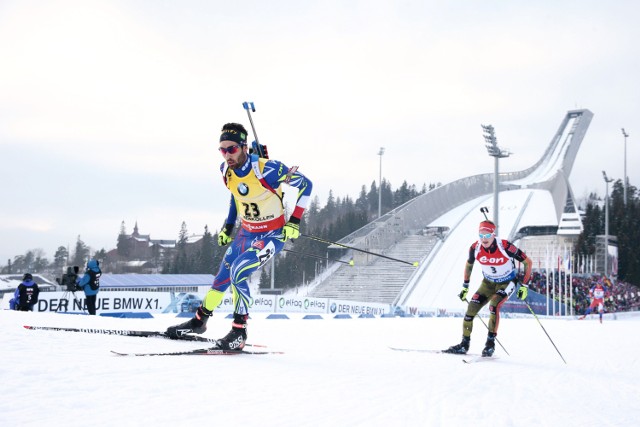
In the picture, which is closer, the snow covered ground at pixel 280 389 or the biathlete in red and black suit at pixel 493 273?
the snow covered ground at pixel 280 389

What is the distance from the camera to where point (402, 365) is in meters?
5.58

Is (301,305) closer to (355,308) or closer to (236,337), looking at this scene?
(355,308)

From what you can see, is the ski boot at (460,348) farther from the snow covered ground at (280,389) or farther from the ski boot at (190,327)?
the ski boot at (190,327)

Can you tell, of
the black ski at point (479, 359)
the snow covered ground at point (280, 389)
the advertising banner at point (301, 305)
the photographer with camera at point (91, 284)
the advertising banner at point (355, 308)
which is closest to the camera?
the snow covered ground at point (280, 389)

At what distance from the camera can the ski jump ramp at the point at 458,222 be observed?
36.8 m

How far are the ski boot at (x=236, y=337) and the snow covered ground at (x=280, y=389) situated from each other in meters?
0.29

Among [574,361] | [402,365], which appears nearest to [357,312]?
[574,361]

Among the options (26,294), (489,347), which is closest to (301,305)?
(26,294)

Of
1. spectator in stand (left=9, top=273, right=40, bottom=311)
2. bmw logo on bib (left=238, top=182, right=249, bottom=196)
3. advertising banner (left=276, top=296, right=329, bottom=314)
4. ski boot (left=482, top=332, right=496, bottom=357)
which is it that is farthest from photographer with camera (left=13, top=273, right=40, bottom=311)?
advertising banner (left=276, top=296, right=329, bottom=314)

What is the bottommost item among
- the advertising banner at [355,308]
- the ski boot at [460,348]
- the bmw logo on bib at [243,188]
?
the advertising banner at [355,308]

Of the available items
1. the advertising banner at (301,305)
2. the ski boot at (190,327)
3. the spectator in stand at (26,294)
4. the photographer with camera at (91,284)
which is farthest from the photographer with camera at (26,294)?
the advertising banner at (301,305)

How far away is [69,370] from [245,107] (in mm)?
3330

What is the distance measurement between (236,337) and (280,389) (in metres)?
1.74

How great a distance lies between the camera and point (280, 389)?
3688 millimetres
